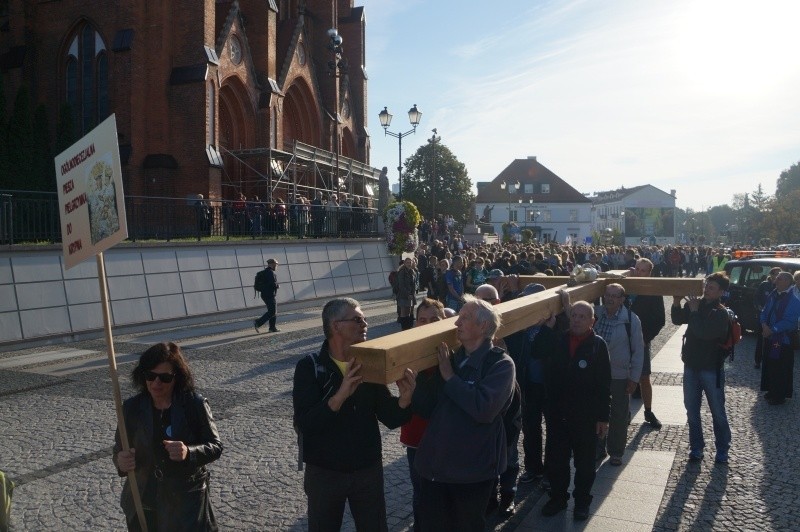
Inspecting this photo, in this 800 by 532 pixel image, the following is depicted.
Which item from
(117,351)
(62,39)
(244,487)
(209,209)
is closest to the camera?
(244,487)

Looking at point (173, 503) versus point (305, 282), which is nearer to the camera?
point (173, 503)

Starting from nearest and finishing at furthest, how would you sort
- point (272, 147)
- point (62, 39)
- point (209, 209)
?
point (209, 209) < point (62, 39) < point (272, 147)

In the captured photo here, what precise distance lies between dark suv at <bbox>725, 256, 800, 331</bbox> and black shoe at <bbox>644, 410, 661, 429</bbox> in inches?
311

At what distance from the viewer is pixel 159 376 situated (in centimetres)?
350

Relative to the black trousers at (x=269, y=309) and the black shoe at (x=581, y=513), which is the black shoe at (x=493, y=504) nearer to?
the black shoe at (x=581, y=513)

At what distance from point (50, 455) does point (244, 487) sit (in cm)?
228

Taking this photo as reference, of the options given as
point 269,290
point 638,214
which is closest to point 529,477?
point 269,290

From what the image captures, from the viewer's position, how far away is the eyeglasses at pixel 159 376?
3502mm

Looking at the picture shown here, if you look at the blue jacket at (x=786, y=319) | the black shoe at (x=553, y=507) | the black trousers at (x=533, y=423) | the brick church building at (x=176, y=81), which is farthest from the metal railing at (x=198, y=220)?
the blue jacket at (x=786, y=319)

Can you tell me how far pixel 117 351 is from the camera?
1336 cm

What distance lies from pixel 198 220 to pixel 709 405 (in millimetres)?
14751

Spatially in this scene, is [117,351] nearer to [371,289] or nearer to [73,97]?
[371,289]

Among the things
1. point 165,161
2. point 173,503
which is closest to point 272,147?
point 165,161

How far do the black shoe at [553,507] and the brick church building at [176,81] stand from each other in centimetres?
2142
